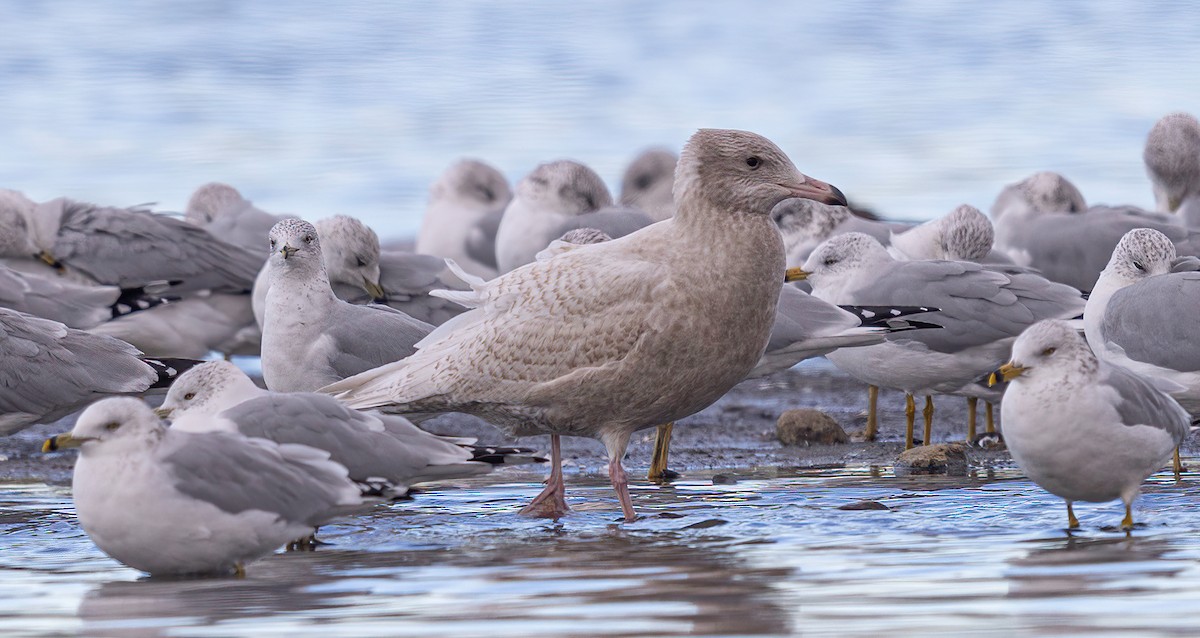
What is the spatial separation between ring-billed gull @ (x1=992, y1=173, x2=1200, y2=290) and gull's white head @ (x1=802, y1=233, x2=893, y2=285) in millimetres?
1939

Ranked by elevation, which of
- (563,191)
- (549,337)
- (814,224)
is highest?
(563,191)

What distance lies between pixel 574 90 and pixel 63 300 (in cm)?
1678

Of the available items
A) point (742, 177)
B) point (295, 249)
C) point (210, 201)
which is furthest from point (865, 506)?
point (210, 201)

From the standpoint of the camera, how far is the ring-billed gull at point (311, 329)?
756cm

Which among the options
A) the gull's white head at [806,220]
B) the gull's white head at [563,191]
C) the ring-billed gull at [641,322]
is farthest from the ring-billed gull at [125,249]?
the ring-billed gull at [641,322]

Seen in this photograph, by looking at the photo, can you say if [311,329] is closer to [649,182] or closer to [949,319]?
[949,319]

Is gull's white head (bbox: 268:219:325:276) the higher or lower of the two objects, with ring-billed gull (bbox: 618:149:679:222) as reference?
lower

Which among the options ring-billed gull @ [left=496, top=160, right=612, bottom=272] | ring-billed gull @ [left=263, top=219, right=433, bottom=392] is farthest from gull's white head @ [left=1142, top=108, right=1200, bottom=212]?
ring-billed gull @ [left=263, top=219, right=433, bottom=392]

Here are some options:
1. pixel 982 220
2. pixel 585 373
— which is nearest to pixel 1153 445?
pixel 585 373

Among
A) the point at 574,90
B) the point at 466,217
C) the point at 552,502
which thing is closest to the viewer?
the point at 552,502

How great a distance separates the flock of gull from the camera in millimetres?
5258

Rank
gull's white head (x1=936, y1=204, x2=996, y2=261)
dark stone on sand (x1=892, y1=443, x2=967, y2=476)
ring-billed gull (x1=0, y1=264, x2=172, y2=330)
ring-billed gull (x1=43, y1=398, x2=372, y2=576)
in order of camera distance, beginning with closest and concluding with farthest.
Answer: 1. ring-billed gull (x1=43, y1=398, x2=372, y2=576)
2. dark stone on sand (x1=892, y1=443, x2=967, y2=476)
3. ring-billed gull (x1=0, y1=264, x2=172, y2=330)
4. gull's white head (x1=936, y1=204, x2=996, y2=261)

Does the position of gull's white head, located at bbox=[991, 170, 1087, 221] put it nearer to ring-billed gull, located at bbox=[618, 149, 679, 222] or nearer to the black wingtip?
ring-billed gull, located at bbox=[618, 149, 679, 222]

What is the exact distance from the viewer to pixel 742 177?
6.25 metres
